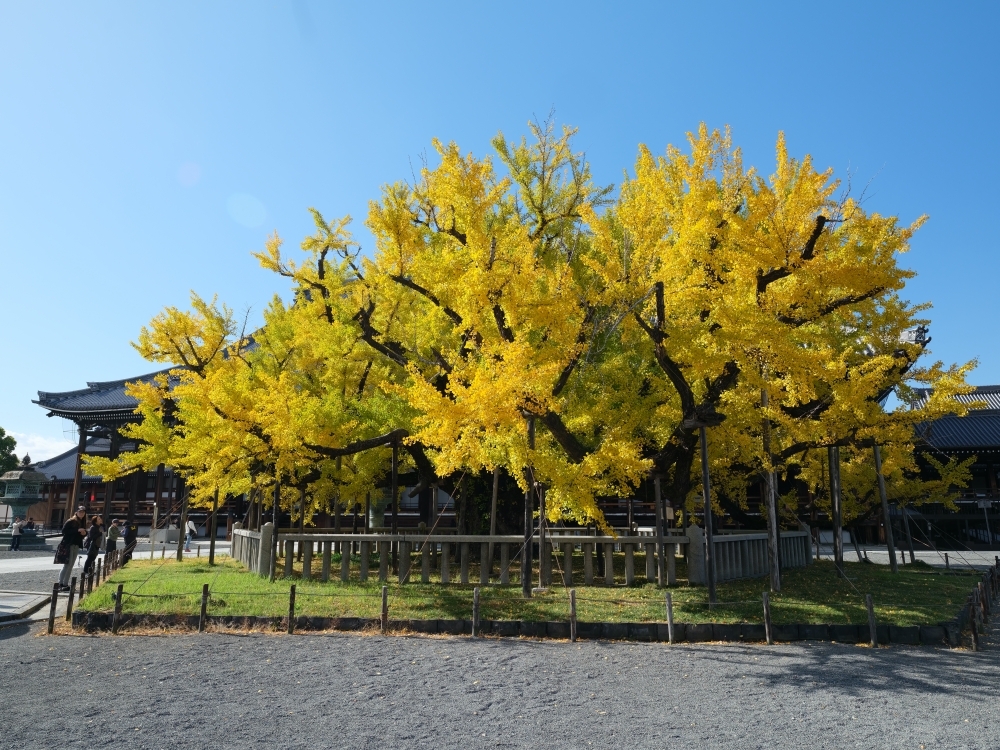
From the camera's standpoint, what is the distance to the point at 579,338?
12641 mm

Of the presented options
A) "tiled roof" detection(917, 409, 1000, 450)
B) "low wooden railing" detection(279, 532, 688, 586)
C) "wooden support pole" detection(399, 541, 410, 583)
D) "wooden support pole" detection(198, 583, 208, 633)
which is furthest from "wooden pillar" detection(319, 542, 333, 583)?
"tiled roof" detection(917, 409, 1000, 450)

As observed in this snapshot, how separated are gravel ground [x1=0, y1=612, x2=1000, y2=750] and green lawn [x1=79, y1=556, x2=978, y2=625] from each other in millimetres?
1119

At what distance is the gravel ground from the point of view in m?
5.84

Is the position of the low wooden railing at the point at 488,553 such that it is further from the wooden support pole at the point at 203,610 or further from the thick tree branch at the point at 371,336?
the thick tree branch at the point at 371,336

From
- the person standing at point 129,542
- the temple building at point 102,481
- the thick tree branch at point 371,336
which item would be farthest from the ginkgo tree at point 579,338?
the temple building at point 102,481

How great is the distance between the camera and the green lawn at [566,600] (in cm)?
1066

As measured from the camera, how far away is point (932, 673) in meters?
7.93

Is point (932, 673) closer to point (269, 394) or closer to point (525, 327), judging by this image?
point (525, 327)

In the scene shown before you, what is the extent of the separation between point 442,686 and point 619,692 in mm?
2011

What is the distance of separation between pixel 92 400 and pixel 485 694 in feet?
125

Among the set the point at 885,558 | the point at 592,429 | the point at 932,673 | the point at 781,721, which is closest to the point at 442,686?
the point at 781,721

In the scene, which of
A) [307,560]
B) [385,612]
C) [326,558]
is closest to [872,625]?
[385,612]

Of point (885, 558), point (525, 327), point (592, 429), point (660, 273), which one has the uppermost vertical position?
point (660, 273)

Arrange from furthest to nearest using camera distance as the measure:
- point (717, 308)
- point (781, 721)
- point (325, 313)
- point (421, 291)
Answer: point (325, 313) → point (421, 291) → point (717, 308) → point (781, 721)
